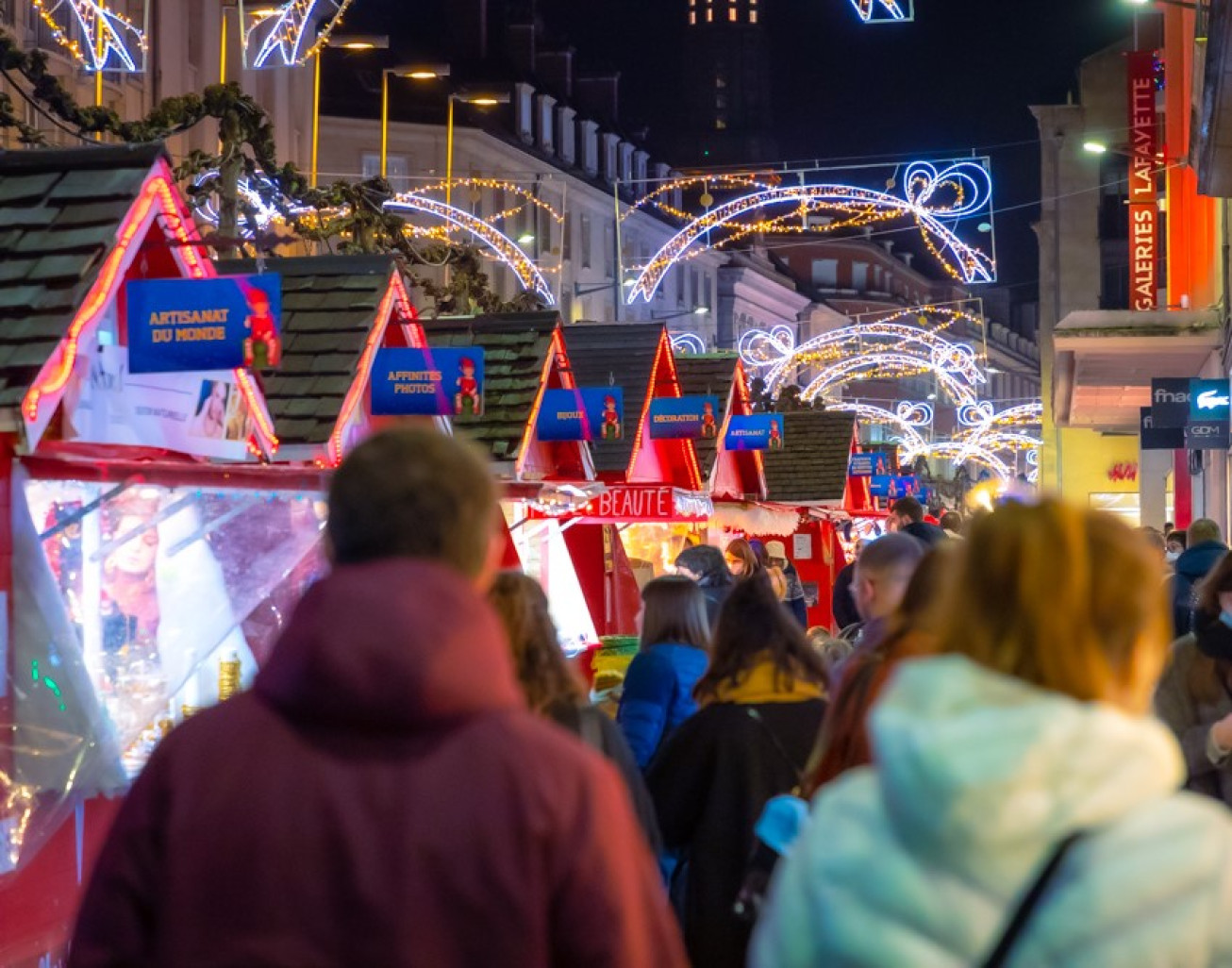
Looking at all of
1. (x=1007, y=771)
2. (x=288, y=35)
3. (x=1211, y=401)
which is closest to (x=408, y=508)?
(x=1007, y=771)

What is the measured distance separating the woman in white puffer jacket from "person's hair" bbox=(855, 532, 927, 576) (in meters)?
3.84

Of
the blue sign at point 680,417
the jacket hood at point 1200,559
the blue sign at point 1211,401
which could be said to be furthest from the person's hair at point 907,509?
the blue sign at point 1211,401

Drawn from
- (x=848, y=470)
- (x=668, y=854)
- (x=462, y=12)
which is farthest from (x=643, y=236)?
(x=668, y=854)

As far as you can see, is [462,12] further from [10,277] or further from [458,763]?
[458,763]

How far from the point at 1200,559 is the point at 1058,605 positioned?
297 inches

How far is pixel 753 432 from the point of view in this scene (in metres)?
29.3

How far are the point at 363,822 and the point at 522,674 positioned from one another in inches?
113

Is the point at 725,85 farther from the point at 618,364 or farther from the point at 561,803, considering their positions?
the point at 561,803

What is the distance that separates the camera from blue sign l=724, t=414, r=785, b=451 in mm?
29250

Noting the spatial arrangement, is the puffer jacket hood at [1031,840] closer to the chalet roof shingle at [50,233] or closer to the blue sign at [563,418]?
the chalet roof shingle at [50,233]

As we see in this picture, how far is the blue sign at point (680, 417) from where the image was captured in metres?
24.8

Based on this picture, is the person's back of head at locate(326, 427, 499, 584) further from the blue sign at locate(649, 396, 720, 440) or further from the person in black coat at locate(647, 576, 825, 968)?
the blue sign at locate(649, 396, 720, 440)

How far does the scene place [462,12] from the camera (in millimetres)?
59344

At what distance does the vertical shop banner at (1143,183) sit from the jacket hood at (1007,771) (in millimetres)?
35796
